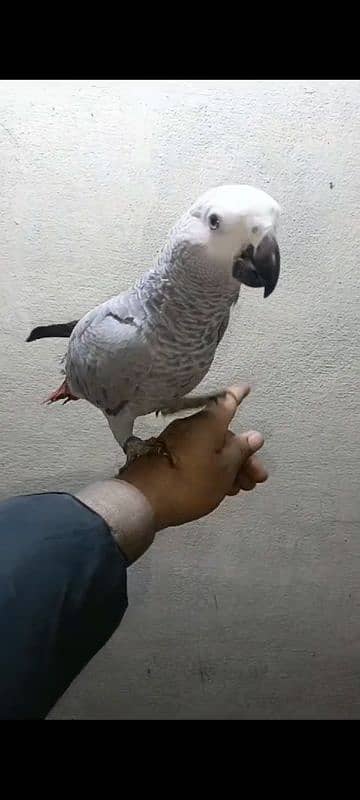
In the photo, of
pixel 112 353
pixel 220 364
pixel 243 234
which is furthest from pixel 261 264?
pixel 220 364

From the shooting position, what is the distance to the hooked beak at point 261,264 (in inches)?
19.5

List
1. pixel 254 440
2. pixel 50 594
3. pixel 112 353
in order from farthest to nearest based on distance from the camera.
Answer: pixel 254 440 → pixel 112 353 → pixel 50 594

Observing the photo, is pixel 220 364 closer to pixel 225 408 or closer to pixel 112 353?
pixel 225 408

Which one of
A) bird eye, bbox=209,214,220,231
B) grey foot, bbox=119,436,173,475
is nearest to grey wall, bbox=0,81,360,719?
grey foot, bbox=119,436,173,475

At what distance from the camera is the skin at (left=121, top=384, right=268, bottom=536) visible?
602mm

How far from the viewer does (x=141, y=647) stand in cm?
79

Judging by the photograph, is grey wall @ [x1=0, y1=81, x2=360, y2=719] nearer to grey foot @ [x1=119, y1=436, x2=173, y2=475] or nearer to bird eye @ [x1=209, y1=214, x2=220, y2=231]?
grey foot @ [x1=119, y1=436, x2=173, y2=475]

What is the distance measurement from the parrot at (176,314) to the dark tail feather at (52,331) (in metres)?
0.08

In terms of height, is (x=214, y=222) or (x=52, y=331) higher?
(x=214, y=222)

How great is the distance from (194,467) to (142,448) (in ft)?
0.17

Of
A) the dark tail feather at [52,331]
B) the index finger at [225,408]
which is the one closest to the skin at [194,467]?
the index finger at [225,408]

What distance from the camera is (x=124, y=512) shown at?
1.76 ft

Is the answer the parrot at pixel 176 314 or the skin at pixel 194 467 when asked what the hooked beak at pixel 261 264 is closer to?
the parrot at pixel 176 314

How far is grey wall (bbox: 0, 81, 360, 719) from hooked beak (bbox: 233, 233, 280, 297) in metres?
0.24
